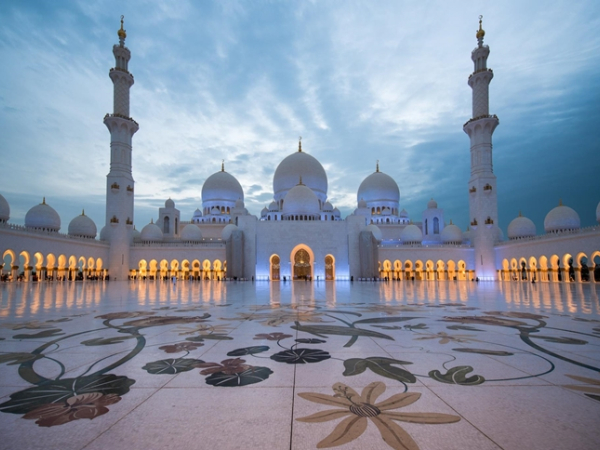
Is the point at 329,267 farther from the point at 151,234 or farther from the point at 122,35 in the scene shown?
the point at 122,35

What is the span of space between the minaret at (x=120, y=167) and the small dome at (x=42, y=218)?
3.76m

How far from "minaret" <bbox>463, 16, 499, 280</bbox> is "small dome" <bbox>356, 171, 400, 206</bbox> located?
38.1 ft

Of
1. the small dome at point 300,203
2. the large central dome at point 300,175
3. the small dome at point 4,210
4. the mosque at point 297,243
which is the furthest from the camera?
the large central dome at point 300,175

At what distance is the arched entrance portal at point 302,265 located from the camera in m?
31.7

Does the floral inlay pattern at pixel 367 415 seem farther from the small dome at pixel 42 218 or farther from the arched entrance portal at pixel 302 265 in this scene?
the small dome at pixel 42 218

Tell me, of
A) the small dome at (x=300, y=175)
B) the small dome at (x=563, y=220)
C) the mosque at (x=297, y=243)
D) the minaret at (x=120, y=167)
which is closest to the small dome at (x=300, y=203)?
the mosque at (x=297, y=243)

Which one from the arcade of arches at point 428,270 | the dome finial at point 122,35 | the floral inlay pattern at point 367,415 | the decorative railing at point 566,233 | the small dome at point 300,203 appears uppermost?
the dome finial at point 122,35

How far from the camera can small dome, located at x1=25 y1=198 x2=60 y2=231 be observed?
26188mm

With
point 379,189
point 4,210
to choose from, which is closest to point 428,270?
point 379,189

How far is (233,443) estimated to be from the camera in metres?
1.60

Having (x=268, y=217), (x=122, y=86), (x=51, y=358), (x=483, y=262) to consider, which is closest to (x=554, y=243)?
(x=483, y=262)

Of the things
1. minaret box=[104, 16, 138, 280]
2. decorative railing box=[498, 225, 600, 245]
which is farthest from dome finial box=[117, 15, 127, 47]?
decorative railing box=[498, 225, 600, 245]

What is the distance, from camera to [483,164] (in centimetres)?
2948

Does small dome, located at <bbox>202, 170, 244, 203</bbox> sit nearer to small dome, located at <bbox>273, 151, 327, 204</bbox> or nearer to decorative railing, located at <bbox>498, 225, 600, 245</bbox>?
small dome, located at <bbox>273, 151, 327, 204</bbox>
